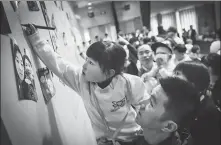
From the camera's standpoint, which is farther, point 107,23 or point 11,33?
point 107,23

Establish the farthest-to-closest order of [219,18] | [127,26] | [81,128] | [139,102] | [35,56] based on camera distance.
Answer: [219,18] → [127,26] → [81,128] → [139,102] → [35,56]

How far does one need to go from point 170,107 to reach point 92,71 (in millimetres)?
366

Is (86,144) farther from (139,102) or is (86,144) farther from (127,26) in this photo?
(127,26)

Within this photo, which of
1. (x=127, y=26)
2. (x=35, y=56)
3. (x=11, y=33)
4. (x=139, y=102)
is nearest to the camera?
(x=11, y=33)

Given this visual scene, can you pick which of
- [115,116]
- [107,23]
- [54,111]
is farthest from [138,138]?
[107,23]

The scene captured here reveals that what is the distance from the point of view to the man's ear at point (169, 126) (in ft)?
2.81

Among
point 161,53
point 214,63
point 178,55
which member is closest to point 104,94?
point 161,53

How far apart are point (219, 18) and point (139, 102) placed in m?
2.96

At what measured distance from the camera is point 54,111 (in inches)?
33.9

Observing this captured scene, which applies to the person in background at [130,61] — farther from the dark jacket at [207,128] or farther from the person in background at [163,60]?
the dark jacket at [207,128]

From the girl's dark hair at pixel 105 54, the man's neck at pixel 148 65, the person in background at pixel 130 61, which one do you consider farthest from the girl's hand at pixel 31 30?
the man's neck at pixel 148 65

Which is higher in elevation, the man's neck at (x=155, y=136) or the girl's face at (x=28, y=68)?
the girl's face at (x=28, y=68)

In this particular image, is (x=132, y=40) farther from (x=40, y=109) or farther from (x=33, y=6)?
(x=40, y=109)

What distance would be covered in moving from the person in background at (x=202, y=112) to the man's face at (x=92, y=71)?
411 mm
